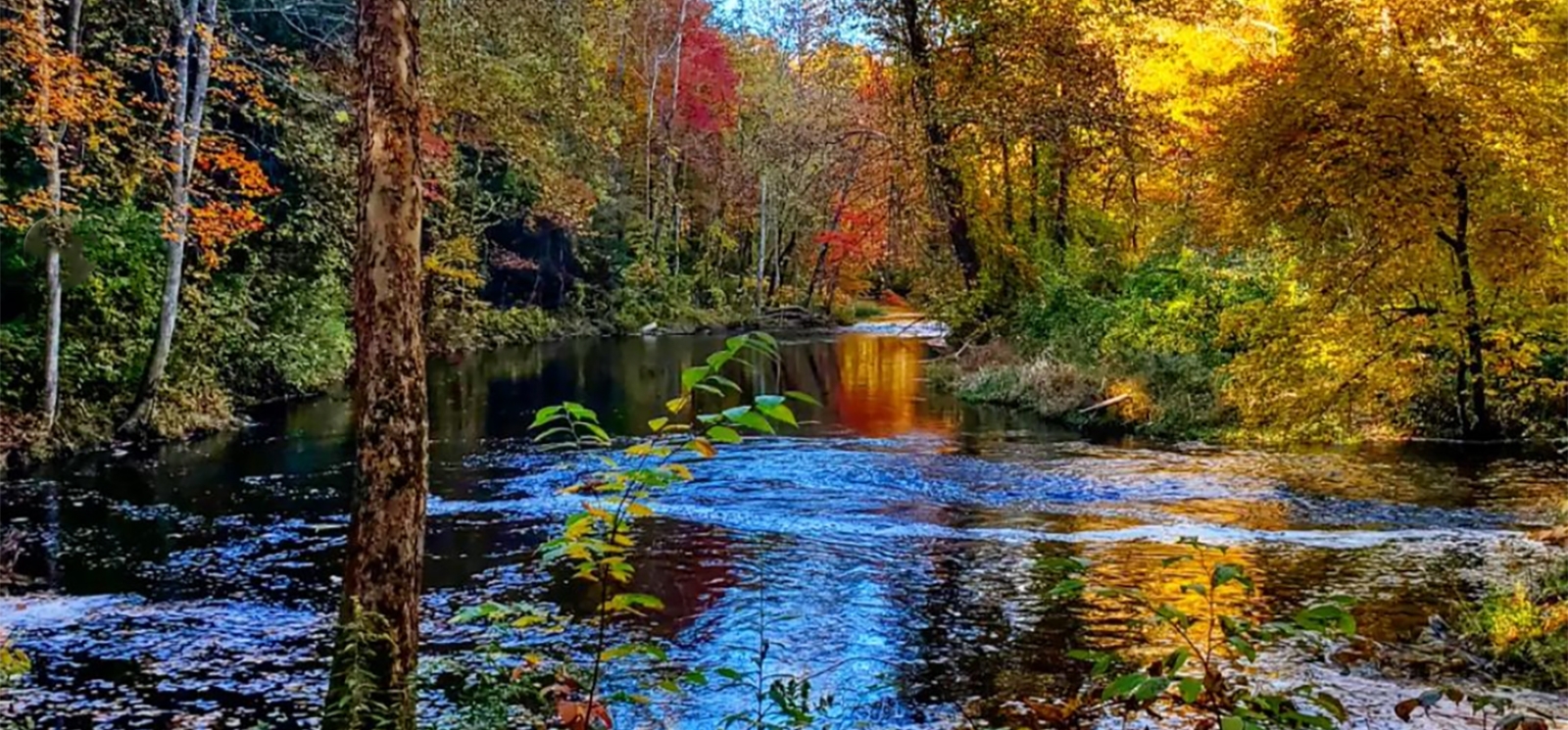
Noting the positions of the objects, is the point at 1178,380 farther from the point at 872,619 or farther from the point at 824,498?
the point at 872,619

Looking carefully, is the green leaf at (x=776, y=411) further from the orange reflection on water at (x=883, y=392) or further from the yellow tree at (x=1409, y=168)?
the orange reflection on water at (x=883, y=392)

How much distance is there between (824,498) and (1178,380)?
7.58m

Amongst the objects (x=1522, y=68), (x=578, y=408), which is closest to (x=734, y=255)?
(x=1522, y=68)

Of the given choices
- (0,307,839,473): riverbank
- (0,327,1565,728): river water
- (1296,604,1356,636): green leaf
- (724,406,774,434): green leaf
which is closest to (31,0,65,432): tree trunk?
(0,307,839,473): riverbank

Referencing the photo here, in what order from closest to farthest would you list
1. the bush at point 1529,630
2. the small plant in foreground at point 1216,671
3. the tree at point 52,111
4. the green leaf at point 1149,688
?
the green leaf at point 1149,688
the small plant in foreground at point 1216,671
the bush at point 1529,630
the tree at point 52,111

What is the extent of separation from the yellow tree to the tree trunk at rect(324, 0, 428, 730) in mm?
8315

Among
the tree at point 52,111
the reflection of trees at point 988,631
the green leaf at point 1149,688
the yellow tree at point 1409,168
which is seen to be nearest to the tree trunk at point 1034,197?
the yellow tree at point 1409,168

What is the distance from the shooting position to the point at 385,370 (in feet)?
13.6

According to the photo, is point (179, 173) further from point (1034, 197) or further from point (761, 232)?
point (761, 232)

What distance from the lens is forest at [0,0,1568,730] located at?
4.49 metres

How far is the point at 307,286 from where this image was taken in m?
20.4

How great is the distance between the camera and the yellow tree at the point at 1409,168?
364 inches

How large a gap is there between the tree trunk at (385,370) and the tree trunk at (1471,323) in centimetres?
939

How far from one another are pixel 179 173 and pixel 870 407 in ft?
36.6
